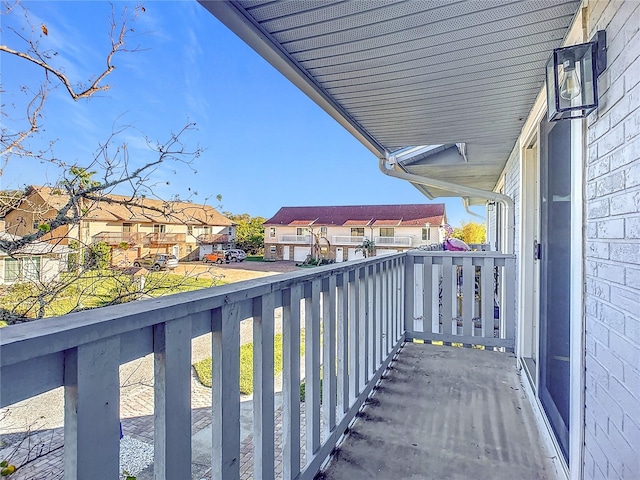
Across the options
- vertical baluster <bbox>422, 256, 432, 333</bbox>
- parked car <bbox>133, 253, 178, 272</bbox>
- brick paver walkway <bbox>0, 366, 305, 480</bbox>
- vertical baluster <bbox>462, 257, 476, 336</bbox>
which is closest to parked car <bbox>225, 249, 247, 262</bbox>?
parked car <bbox>133, 253, 178, 272</bbox>

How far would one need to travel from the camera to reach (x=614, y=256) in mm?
1176

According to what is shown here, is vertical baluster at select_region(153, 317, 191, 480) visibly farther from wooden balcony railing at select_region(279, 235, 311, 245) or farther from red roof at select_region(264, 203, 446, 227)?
wooden balcony railing at select_region(279, 235, 311, 245)

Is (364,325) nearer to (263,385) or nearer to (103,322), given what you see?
(263,385)

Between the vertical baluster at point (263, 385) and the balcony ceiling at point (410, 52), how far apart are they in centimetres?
127

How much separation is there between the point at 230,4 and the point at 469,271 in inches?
124

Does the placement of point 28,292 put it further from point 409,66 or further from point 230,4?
point 409,66

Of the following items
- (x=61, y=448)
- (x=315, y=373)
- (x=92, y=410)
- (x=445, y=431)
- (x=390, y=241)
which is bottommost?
(x=61, y=448)

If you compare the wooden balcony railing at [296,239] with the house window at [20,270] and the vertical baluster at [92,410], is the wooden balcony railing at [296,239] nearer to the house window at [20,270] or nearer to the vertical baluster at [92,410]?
the house window at [20,270]

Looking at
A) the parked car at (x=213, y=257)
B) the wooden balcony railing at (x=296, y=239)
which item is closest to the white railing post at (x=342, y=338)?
the parked car at (x=213, y=257)

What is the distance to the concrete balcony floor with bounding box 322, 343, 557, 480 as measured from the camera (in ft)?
5.90

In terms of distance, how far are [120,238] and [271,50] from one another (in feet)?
9.10

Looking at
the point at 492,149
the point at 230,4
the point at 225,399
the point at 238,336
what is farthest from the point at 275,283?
the point at 492,149

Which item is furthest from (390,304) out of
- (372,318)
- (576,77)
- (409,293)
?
(576,77)

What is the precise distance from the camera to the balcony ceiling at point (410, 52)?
1.60 meters
